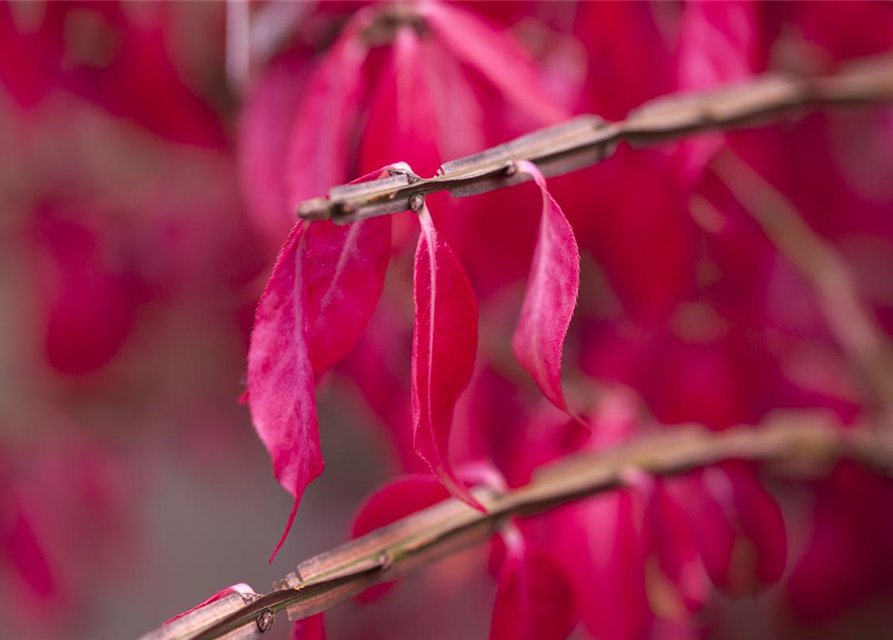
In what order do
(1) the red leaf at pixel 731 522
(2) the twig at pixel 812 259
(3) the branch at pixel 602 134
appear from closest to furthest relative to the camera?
(3) the branch at pixel 602 134 → (1) the red leaf at pixel 731 522 → (2) the twig at pixel 812 259

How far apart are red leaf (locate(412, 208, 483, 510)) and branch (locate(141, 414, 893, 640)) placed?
2.7 inches

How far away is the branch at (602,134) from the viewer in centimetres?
30

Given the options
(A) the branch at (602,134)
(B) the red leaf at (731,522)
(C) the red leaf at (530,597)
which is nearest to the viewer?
(A) the branch at (602,134)

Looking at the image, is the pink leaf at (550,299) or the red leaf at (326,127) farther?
the red leaf at (326,127)

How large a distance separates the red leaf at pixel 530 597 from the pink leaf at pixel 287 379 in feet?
0.49

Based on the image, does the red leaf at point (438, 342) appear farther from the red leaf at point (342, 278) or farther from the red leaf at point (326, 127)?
the red leaf at point (326, 127)

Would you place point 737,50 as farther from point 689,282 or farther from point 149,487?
point 149,487

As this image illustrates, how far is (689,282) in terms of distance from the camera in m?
0.62

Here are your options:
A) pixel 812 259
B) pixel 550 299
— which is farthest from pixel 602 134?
pixel 812 259

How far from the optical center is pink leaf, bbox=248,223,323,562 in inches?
12.2

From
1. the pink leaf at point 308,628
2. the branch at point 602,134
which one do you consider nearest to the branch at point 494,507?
the pink leaf at point 308,628

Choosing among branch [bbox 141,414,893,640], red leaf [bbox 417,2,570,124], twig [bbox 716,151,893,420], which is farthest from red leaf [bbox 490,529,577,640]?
twig [bbox 716,151,893,420]

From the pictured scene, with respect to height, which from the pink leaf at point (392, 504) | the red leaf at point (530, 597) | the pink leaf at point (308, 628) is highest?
the pink leaf at point (392, 504)

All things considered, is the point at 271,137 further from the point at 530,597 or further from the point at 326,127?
the point at 530,597
